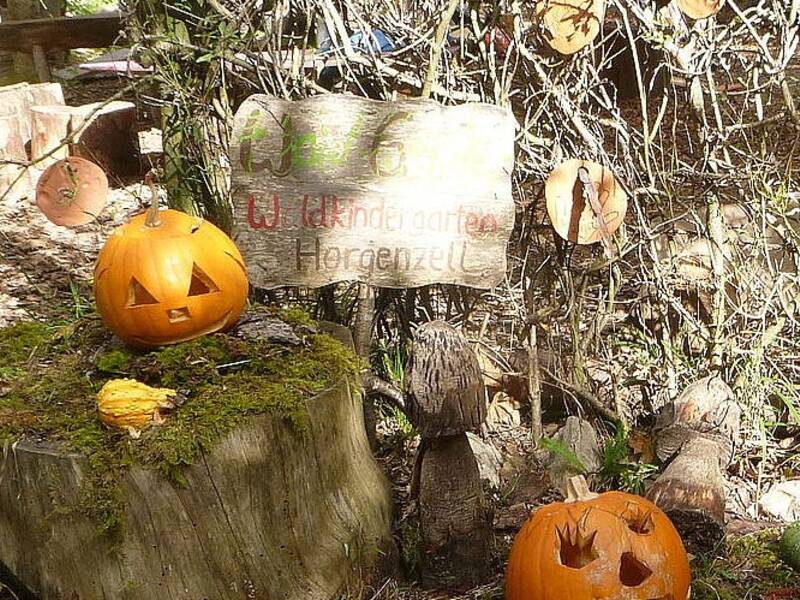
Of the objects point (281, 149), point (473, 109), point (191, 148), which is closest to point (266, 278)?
point (281, 149)

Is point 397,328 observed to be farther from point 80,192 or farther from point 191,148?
point 80,192

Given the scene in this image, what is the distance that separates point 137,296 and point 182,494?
64 centimetres

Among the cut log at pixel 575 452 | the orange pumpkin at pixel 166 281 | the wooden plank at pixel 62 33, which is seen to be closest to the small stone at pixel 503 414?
the cut log at pixel 575 452

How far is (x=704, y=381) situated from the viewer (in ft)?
11.8

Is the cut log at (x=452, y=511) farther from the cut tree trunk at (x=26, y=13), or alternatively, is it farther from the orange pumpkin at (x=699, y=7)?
the cut tree trunk at (x=26, y=13)

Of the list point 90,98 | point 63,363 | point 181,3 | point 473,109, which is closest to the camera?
point 63,363

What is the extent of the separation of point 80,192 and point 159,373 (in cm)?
107

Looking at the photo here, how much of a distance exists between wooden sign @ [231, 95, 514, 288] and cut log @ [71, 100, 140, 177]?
4125mm

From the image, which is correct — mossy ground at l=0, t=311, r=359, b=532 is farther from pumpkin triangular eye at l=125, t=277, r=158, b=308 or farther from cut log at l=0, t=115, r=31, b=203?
cut log at l=0, t=115, r=31, b=203

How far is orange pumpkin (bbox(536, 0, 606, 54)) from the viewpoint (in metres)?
3.17

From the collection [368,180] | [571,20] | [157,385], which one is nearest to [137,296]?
[157,385]

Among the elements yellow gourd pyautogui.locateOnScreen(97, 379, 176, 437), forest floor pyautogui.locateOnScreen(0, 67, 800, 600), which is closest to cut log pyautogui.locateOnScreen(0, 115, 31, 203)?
forest floor pyautogui.locateOnScreen(0, 67, 800, 600)

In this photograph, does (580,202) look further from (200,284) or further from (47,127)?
(47,127)

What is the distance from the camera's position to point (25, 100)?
7.21 m
